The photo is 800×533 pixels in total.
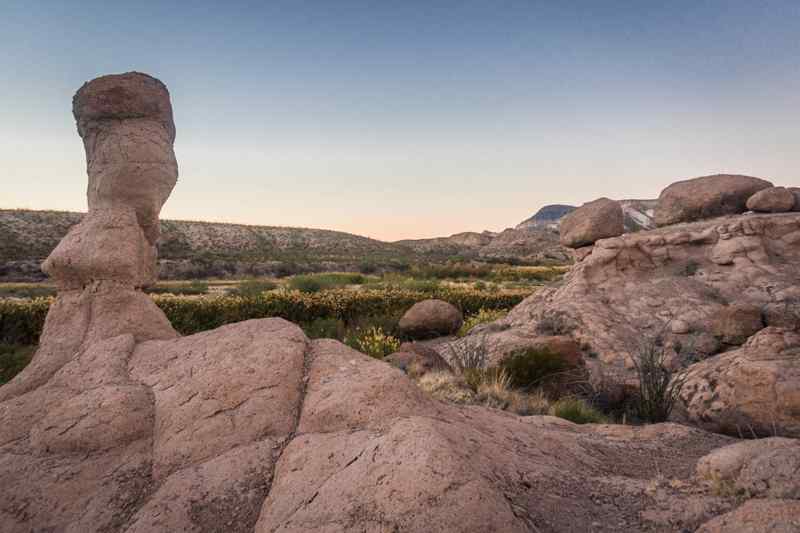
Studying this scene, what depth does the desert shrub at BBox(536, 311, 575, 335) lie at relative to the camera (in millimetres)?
10523

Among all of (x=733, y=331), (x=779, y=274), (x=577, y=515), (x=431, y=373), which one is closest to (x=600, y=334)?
(x=733, y=331)

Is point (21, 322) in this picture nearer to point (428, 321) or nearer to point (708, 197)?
point (428, 321)

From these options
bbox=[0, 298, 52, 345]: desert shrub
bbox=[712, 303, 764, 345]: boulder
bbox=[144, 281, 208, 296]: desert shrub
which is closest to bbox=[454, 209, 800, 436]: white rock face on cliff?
bbox=[712, 303, 764, 345]: boulder

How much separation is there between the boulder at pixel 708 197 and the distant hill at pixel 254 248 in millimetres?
28587

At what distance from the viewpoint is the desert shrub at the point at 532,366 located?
25.1ft

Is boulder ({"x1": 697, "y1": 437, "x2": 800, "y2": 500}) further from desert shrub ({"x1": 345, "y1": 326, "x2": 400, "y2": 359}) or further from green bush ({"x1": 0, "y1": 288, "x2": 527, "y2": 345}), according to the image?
green bush ({"x1": 0, "y1": 288, "x2": 527, "y2": 345})

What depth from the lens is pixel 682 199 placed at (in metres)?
12.3

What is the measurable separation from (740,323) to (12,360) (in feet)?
43.9

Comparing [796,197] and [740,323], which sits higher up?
[796,197]

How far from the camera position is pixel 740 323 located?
8367mm

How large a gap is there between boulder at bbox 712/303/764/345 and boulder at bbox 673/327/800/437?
209cm

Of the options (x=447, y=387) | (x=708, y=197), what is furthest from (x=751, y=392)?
(x=708, y=197)

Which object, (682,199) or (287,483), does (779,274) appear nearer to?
(682,199)

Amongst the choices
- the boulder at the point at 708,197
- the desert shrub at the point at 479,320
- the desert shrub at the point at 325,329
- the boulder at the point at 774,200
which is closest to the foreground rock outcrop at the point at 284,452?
the desert shrub at the point at 325,329
